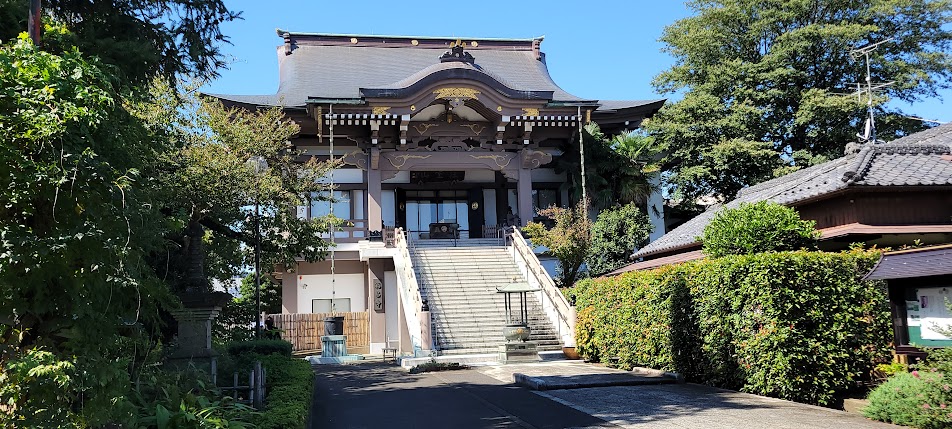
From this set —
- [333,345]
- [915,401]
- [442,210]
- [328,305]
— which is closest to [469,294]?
[333,345]

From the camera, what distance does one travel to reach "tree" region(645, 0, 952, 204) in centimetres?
2923

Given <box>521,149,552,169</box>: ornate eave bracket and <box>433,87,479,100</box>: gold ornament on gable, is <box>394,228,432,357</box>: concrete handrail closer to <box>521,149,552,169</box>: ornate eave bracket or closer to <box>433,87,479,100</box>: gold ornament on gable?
<box>433,87,479,100</box>: gold ornament on gable

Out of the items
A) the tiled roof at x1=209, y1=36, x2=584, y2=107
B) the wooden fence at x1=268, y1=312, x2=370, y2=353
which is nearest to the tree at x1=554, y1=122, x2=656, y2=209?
the tiled roof at x1=209, y1=36, x2=584, y2=107

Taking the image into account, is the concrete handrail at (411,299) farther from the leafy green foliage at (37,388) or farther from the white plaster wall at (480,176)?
the leafy green foliage at (37,388)

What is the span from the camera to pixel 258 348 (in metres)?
14.9

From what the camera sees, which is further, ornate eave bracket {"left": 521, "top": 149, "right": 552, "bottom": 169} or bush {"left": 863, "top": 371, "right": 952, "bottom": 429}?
ornate eave bracket {"left": 521, "top": 149, "right": 552, "bottom": 169}

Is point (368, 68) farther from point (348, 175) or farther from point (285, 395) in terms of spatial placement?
point (285, 395)

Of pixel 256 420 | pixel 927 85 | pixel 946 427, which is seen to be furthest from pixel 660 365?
pixel 927 85

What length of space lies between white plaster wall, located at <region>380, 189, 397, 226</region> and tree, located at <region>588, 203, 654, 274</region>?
9590mm

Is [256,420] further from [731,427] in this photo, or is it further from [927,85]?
[927,85]

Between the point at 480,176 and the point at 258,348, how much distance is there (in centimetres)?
1723

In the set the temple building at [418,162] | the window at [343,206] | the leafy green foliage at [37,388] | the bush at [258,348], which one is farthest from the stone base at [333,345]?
the leafy green foliage at [37,388]

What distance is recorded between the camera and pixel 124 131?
15.7 ft

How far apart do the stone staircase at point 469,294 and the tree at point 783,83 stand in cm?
1074
